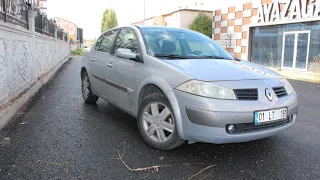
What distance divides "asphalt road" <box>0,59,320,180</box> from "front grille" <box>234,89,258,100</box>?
72 cm

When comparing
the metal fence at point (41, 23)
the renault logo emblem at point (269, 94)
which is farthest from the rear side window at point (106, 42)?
the metal fence at point (41, 23)

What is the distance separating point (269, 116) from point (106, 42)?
3.19 m

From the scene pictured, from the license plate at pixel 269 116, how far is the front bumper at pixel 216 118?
43 mm

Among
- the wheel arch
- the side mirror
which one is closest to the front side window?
the side mirror

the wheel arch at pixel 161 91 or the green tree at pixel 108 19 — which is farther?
the green tree at pixel 108 19

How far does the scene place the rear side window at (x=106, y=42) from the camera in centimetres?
487

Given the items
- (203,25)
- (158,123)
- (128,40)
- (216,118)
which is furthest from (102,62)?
(203,25)

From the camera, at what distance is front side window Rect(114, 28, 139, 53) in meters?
4.04

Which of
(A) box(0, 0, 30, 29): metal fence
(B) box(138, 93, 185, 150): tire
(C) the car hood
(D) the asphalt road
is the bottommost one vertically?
(D) the asphalt road

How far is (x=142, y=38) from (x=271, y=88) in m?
1.82

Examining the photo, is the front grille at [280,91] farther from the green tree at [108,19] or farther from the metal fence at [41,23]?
the green tree at [108,19]

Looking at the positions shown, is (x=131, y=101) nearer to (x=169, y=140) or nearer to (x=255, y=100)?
(x=169, y=140)

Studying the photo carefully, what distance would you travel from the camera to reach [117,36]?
4723mm

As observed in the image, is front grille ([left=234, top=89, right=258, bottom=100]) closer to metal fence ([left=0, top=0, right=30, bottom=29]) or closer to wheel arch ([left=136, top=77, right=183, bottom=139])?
wheel arch ([left=136, top=77, right=183, bottom=139])
